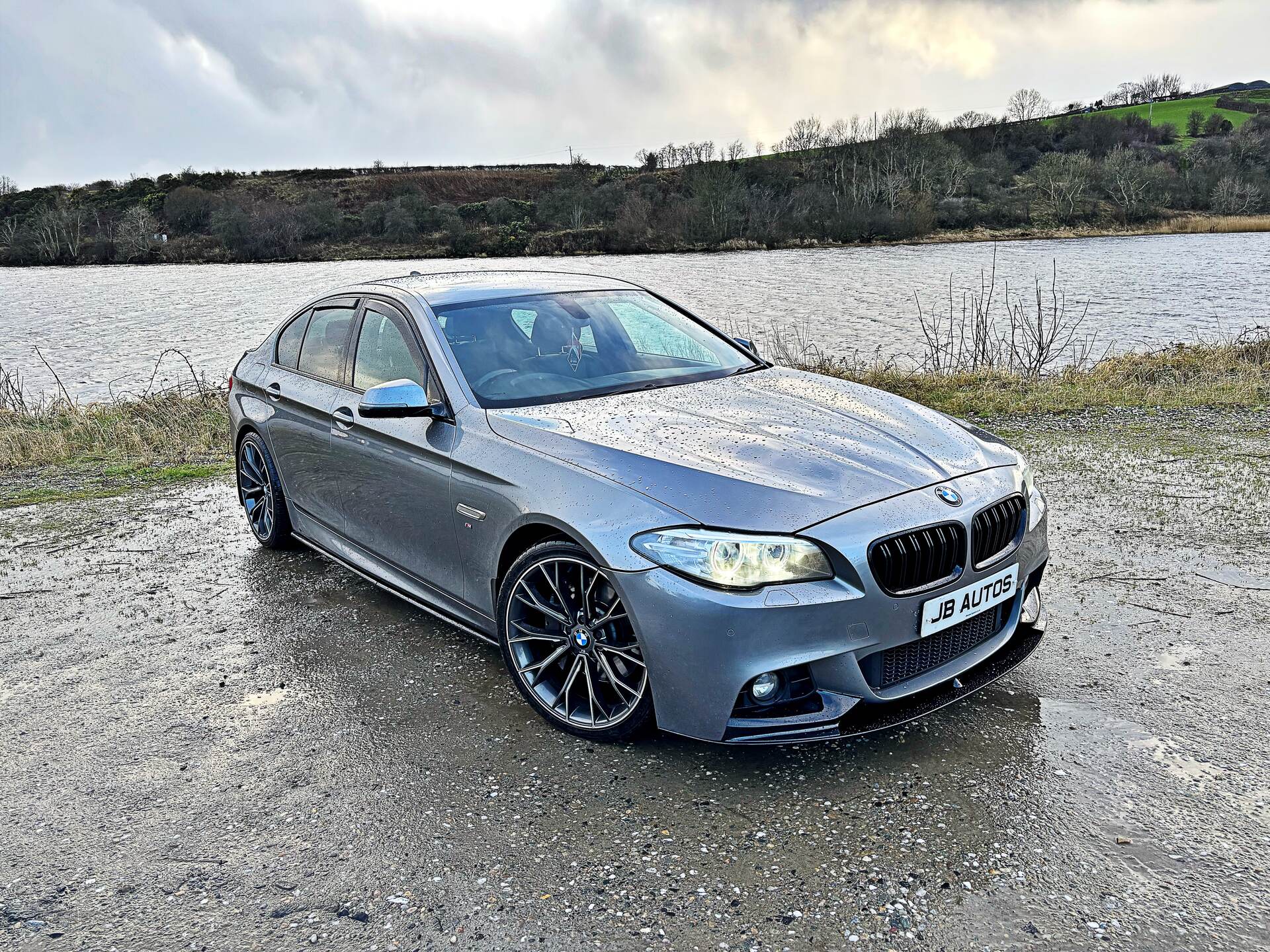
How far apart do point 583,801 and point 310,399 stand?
2.90 meters

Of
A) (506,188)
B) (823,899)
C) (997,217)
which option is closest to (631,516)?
(823,899)

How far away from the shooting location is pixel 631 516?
3.19m

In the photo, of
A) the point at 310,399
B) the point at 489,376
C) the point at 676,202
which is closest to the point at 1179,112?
the point at 676,202

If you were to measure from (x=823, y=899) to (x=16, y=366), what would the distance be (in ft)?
86.0

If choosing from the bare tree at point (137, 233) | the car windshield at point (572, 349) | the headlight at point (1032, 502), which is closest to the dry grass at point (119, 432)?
the car windshield at point (572, 349)

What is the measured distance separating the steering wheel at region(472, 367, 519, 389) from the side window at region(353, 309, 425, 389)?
0.98 feet

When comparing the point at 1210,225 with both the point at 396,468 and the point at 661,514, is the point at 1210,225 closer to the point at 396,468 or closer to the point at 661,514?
the point at 396,468

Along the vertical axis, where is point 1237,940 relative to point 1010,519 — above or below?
below

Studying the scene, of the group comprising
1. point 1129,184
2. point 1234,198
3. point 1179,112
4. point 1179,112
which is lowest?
point 1234,198

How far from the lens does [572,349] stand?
176 inches

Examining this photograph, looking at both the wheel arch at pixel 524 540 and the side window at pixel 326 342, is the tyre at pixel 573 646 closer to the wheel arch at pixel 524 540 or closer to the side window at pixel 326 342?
the wheel arch at pixel 524 540

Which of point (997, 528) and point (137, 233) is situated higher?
point (137, 233)

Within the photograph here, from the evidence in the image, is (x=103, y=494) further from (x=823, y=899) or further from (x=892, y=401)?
(x=823, y=899)

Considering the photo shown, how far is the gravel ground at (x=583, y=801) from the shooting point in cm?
258
